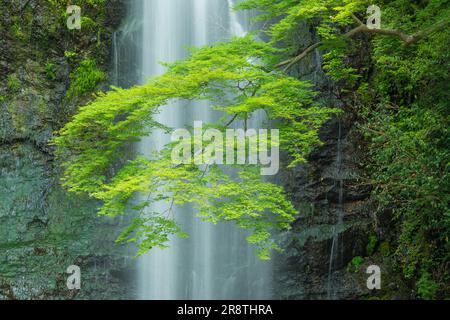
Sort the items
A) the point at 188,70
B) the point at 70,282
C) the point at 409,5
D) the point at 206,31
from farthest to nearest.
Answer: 1. the point at 206,31
2. the point at 70,282
3. the point at 409,5
4. the point at 188,70

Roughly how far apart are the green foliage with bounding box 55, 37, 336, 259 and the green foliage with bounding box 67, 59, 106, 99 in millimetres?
4213

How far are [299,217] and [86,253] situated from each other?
4975 millimetres

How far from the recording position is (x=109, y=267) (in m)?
13.2

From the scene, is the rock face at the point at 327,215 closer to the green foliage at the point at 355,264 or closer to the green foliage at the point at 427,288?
the green foliage at the point at 355,264

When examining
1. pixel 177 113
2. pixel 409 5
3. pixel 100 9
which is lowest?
pixel 177 113

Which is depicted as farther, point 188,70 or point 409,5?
point 409,5

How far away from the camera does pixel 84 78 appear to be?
14062mm

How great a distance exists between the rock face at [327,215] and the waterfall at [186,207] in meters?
0.80

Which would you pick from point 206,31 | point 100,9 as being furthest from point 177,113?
point 100,9

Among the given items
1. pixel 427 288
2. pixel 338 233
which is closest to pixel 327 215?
pixel 338 233

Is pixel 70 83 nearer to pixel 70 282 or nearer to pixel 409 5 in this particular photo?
pixel 70 282

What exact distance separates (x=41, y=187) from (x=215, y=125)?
604 cm

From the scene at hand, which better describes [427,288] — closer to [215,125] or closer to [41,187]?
[215,125]

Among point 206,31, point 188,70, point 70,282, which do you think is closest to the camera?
point 188,70
